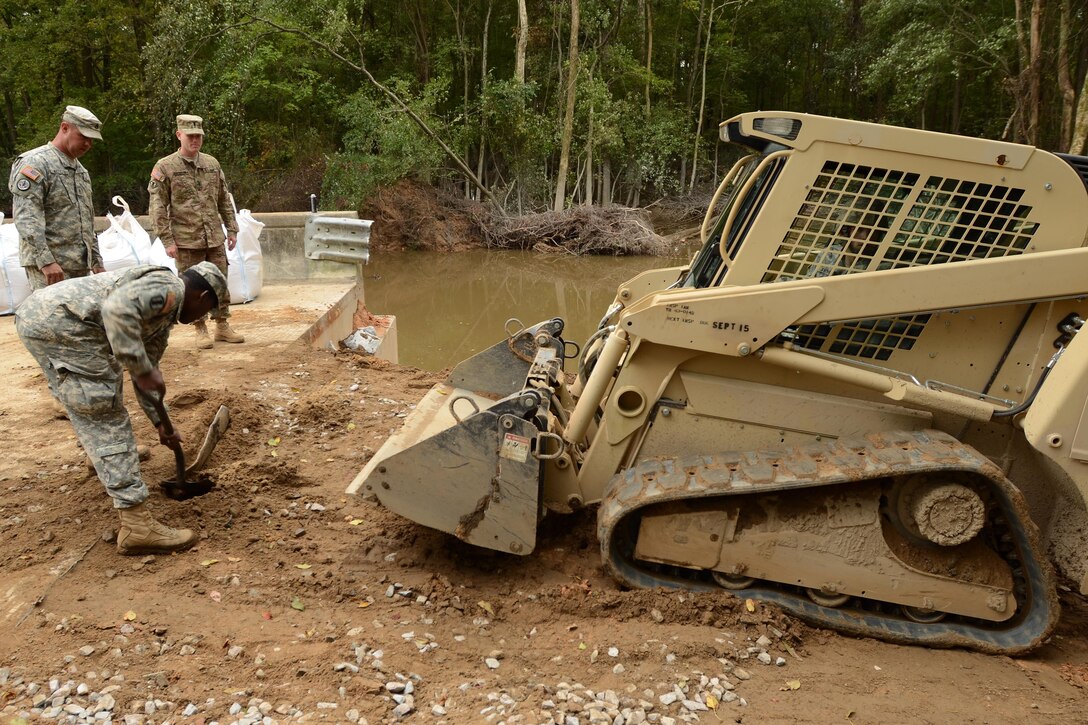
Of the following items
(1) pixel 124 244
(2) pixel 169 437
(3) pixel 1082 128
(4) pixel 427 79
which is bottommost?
→ (2) pixel 169 437

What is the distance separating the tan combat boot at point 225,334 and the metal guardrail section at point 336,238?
2.76 metres

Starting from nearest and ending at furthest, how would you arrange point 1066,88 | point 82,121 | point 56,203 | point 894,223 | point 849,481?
point 849,481, point 894,223, point 82,121, point 56,203, point 1066,88

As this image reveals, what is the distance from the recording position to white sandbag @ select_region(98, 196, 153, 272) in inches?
300

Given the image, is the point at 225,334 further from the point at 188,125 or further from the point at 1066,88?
the point at 1066,88

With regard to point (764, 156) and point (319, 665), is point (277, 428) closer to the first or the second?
point (319, 665)

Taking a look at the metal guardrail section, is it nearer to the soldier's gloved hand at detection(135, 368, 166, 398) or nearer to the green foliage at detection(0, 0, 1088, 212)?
the soldier's gloved hand at detection(135, 368, 166, 398)

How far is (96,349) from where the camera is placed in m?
3.63

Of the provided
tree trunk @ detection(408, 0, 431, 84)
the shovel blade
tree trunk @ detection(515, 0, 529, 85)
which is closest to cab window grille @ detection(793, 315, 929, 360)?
the shovel blade

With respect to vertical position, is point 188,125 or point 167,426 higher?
point 188,125

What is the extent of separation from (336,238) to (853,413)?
24.9 ft

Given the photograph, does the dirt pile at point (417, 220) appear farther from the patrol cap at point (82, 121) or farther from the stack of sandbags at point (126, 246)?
the patrol cap at point (82, 121)

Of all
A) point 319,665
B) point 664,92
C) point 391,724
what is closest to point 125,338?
point 319,665

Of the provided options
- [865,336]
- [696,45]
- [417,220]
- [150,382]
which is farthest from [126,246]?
[696,45]

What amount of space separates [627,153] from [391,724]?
22817mm
